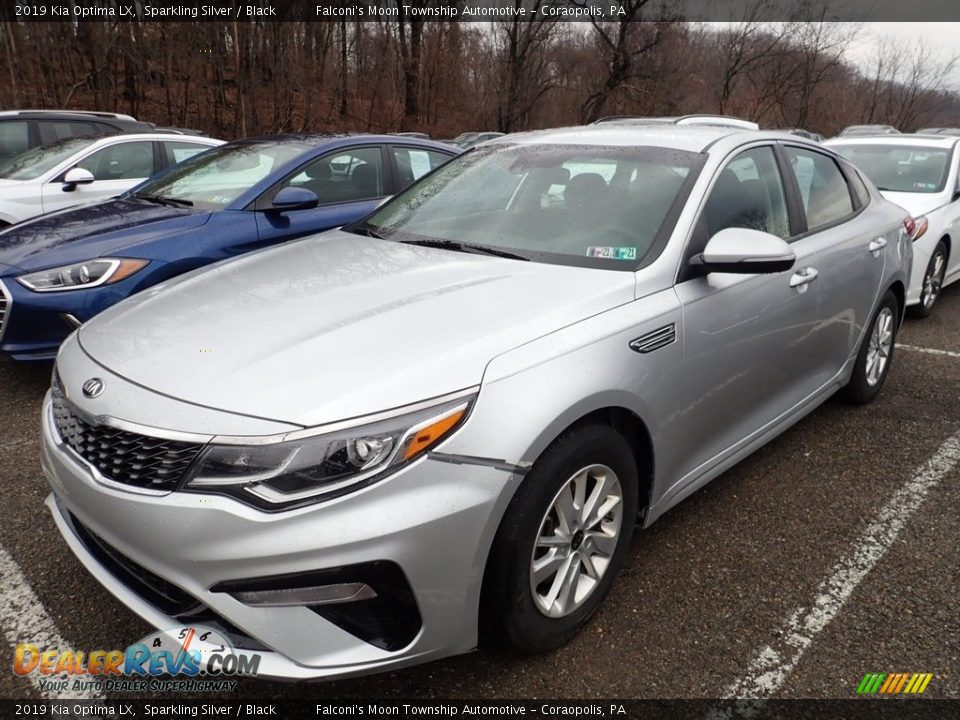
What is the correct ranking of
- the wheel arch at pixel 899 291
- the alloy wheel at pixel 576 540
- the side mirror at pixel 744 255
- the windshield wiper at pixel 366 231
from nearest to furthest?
the alloy wheel at pixel 576 540 < the side mirror at pixel 744 255 < the windshield wiper at pixel 366 231 < the wheel arch at pixel 899 291

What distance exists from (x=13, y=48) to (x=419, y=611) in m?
18.9

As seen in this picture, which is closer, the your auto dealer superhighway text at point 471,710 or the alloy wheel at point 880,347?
the your auto dealer superhighway text at point 471,710

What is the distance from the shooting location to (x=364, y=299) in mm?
2316

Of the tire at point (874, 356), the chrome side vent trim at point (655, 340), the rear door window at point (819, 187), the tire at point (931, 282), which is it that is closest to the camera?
the chrome side vent trim at point (655, 340)

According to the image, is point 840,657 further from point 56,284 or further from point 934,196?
point 934,196

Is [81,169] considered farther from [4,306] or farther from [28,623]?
[28,623]

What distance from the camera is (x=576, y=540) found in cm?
214

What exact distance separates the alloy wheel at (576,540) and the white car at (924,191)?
487 cm

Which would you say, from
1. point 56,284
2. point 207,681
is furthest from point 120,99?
point 207,681

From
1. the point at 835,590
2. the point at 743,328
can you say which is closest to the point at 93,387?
the point at 743,328

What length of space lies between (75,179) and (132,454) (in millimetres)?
5127

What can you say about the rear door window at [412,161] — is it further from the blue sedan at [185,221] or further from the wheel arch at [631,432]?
the wheel arch at [631,432]

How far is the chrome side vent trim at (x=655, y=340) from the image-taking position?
2.23 metres

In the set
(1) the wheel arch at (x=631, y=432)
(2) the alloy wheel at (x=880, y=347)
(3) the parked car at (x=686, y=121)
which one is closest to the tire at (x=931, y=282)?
(3) the parked car at (x=686, y=121)
